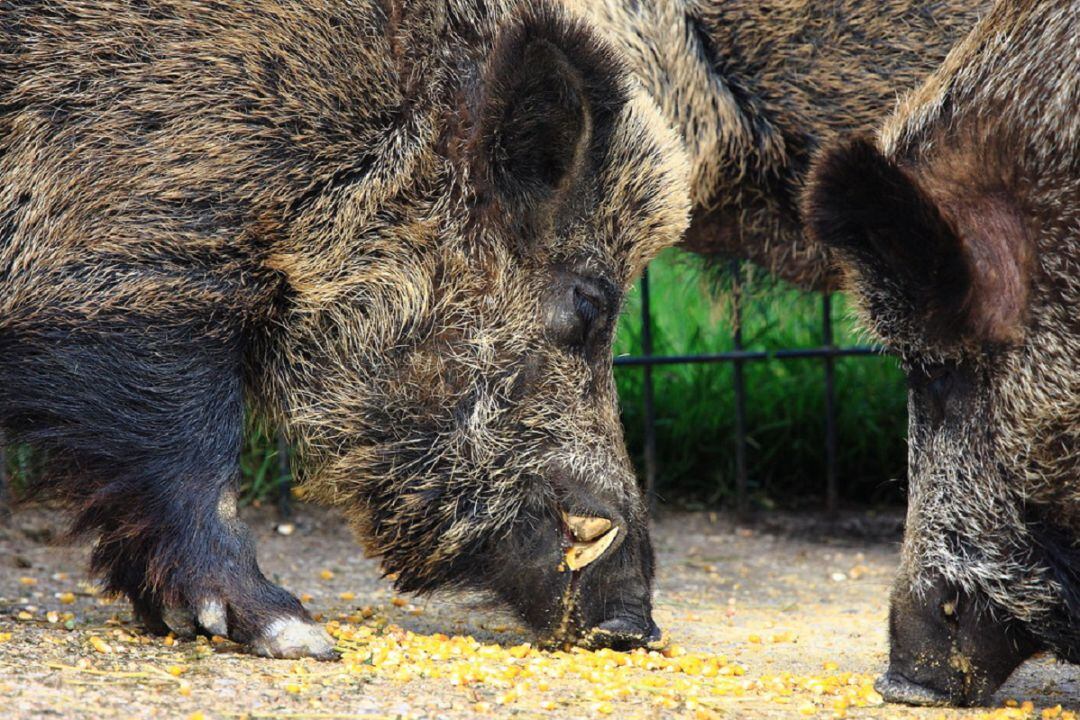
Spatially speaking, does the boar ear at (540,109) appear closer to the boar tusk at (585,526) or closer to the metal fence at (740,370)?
the boar tusk at (585,526)

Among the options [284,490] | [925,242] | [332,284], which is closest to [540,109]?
[332,284]

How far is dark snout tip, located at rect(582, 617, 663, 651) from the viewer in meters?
4.29

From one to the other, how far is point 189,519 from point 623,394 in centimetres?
394

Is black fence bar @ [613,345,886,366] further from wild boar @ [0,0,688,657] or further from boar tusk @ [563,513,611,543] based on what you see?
boar tusk @ [563,513,611,543]

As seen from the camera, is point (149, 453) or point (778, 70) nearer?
point (149, 453)

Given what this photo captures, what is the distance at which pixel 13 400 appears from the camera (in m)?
4.11

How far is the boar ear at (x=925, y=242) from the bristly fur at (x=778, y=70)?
6.27ft

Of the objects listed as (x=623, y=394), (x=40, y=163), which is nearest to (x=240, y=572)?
(x=40, y=163)

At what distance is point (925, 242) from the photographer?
12.3 feet

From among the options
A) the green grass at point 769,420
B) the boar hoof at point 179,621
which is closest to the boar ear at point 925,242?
the boar hoof at point 179,621

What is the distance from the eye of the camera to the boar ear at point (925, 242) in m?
3.69

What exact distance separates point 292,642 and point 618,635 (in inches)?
37.0

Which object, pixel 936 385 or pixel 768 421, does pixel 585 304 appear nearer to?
pixel 936 385

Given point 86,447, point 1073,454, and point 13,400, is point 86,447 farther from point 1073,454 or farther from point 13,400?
point 1073,454
